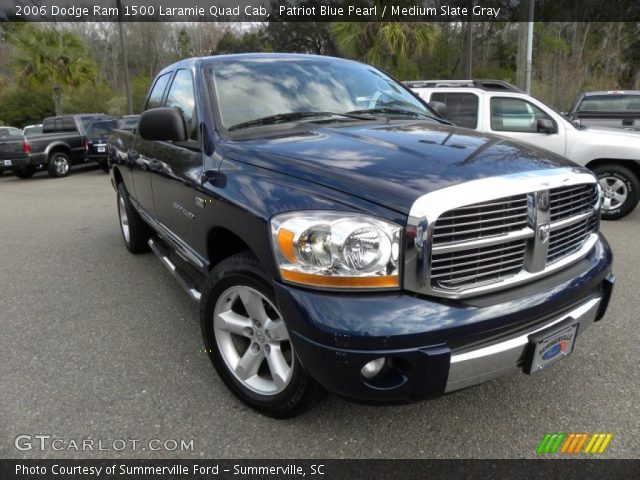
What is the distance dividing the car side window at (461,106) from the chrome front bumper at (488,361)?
228 inches

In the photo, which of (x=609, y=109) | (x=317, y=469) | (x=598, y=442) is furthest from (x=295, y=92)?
(x=609, y=109)

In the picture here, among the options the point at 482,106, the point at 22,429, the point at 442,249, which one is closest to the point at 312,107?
the point at 442,249

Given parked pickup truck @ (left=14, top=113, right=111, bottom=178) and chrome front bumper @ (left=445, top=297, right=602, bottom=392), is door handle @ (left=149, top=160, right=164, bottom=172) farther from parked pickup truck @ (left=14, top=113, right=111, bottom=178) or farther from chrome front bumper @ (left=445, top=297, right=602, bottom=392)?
parked pickup truck @ (left=14, top=113, right=111, bottom=178)

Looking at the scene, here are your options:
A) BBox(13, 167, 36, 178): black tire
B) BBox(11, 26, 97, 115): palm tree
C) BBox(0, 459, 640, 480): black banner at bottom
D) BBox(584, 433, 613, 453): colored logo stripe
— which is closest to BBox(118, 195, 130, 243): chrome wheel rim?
BBox(0, 459, 640, 480): black banner at bottom

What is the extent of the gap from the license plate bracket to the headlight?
649 millimetres

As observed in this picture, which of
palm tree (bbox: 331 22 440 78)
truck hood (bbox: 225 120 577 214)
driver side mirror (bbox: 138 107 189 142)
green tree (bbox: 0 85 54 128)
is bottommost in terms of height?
truck hood (bbox: 225 120 577 214)

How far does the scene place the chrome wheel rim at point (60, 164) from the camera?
540 inches

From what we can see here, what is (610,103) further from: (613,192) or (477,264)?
(477,264)

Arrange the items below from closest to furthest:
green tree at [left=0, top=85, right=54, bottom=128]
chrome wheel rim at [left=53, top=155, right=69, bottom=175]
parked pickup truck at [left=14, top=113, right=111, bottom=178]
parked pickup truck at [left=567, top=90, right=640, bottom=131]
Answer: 1. parked pickup truck at [left=567, top=90, right=640, bottom=131]
2. parked pickup truck at [left=14, top=113, right=111, bottom=178]
3. chrome wheel rim at [left=53, top=155, right=69, bottom=175]
4. green tree at [left=0, top=85, right=54, bottom=128]

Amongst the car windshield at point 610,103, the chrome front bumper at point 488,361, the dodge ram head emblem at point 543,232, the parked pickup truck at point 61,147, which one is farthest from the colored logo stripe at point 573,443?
the parked pickup truck at point 61,147

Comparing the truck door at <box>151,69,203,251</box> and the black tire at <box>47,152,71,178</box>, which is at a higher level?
the truck door at <box>151,69,203,251</box>

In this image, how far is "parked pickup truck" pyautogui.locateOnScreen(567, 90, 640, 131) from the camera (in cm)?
980

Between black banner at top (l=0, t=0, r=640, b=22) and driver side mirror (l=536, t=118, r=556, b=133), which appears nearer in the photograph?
driver side mirror (l=536, t=118, r=556, b=133)

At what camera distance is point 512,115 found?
727 cm
